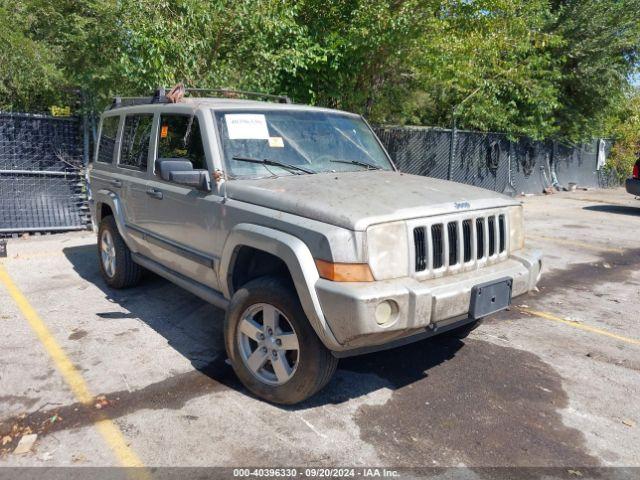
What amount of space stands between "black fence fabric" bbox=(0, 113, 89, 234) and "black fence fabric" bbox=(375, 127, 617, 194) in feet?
23.1

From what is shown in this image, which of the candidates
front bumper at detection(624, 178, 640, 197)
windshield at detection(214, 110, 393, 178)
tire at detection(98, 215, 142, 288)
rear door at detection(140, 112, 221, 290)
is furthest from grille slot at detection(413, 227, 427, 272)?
front bumper at detection(624, 178, 640, 197)

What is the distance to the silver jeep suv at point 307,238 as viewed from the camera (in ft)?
10.2

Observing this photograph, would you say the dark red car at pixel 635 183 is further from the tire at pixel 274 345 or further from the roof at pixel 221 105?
the tire at pixel 274 345

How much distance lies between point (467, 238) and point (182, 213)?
219 cm

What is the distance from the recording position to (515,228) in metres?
4.06

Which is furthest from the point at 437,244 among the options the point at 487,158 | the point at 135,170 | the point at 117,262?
the point at 487,158

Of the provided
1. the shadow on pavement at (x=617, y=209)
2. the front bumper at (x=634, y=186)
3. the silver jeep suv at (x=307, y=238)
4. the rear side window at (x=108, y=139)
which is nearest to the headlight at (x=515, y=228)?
the silver jeep suv at (x=307, y=238)

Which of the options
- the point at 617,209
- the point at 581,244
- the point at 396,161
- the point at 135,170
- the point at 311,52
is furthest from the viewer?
the point at 617,209

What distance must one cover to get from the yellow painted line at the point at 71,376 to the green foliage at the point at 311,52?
3773 mm

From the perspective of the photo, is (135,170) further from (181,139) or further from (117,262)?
(117,262)

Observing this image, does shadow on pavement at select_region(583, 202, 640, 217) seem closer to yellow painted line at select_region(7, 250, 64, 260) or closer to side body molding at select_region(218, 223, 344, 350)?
yellow painted line at select_region(7, 250, 64, 260)

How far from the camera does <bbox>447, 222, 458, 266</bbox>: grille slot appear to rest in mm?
3492

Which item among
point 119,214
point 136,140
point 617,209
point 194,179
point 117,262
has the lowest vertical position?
point 617,209

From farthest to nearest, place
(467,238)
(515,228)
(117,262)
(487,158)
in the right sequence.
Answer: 1. (487,158)
2. (117,262)
3. (515,228)
4. (467,238)
